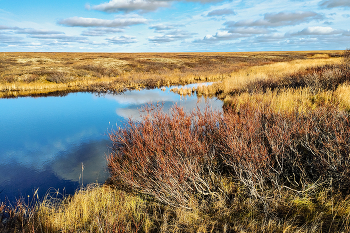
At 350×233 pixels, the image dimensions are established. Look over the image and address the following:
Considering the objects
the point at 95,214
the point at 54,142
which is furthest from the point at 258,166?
the point at 54,142

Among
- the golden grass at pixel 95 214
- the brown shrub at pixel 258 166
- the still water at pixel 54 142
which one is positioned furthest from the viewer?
the still water at pixel 54 142

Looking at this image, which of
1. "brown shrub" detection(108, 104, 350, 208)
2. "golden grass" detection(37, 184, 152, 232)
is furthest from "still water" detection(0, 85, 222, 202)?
"brown shrub" detection(108, 104, 350, 208)

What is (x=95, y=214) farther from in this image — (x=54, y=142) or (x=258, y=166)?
(x=54, y=142)

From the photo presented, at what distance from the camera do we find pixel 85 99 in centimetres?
1755

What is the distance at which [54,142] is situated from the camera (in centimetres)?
910

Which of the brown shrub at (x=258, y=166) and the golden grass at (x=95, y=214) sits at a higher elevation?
the brown shrub at (x=258, y=166)

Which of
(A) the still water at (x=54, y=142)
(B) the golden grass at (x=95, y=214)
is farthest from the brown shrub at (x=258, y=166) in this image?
(A) the still water at (x=54, y=142)

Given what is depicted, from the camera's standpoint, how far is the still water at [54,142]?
6.09 m

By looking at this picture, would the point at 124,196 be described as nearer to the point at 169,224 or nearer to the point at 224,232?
the point at 169,224

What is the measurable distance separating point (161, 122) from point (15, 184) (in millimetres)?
4565

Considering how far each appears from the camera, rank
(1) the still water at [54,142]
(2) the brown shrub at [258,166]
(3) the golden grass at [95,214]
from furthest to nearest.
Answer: (1) the still water at [54,142], (2) the brown shrub at [258,166], (3) the golden grass at [95,214]

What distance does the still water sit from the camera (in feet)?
20.0

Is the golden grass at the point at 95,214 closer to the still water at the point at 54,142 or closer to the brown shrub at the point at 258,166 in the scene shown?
the brown shrub at the point at 258,166

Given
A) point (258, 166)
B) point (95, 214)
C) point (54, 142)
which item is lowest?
point (54, 142)
